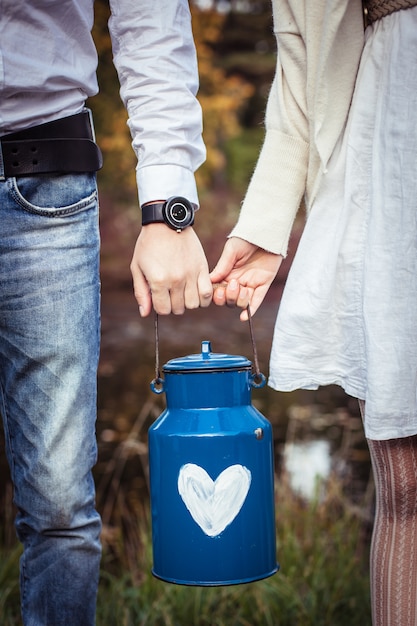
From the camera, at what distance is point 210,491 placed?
5.70 feet

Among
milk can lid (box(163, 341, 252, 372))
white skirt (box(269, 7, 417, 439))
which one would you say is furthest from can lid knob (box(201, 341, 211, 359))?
white skirt (box(269, 7, 417, 439))

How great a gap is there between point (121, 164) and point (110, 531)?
7.94m

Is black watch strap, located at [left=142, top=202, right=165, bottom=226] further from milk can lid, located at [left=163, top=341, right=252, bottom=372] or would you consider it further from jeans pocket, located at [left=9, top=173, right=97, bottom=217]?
milk can lid, located at [left=163, top=341, right=252, bottom=372]

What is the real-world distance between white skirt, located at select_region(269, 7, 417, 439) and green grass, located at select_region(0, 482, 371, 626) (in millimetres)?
1120

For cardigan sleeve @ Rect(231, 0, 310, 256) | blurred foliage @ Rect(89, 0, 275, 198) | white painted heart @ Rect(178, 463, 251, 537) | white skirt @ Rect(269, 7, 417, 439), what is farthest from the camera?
blurred foliage @ Rect(89, 0, 275, 198)

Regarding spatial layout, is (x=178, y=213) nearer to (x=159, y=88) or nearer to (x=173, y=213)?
(x=173, y=213)

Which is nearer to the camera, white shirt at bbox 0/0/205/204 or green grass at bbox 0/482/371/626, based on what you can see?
white shirt at bbox 0/0/205/204

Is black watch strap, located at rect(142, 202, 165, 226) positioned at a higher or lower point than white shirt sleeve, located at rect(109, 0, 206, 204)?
lower

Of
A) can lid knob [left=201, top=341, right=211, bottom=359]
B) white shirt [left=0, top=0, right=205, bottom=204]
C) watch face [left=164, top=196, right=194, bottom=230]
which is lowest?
can lid knob [left=201, top=341, right=211, bottom=359]

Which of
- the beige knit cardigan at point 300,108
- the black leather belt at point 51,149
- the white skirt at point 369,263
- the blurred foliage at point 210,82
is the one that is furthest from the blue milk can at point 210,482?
the blurred foliage at point 210,82

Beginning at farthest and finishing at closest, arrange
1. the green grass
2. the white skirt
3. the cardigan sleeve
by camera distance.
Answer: the green grass → the cardigan sleeve → the white skirt

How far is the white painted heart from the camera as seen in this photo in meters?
1.75

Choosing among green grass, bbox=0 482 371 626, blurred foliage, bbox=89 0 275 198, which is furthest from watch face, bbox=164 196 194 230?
blurred foliage, bbox=89 0 275 198

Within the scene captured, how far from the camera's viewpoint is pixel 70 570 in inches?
70.8
